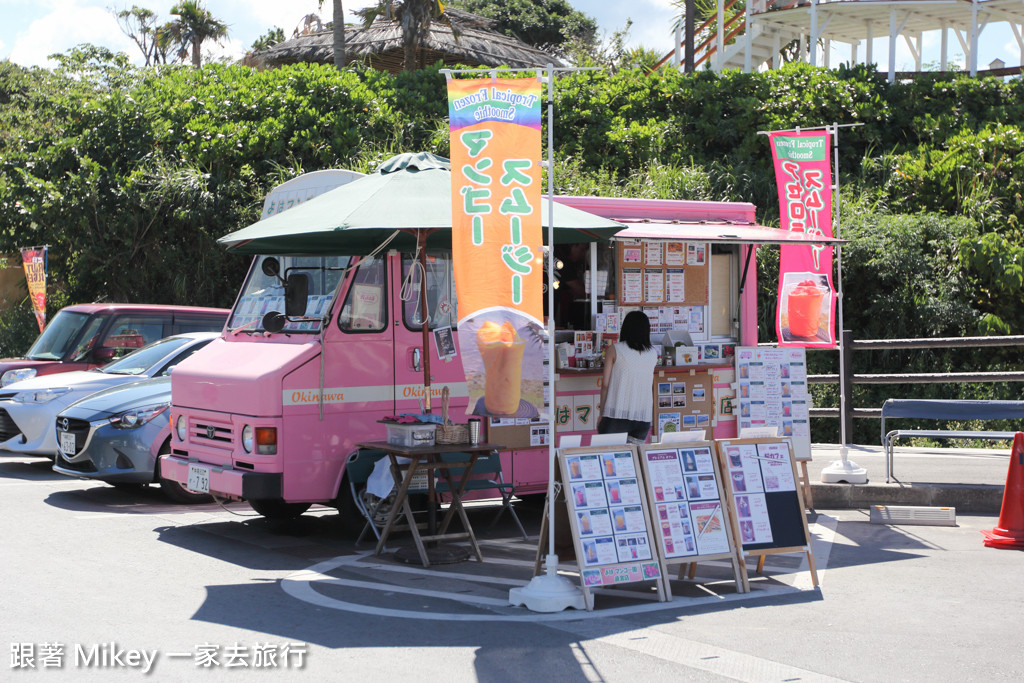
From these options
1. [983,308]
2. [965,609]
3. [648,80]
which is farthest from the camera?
[648,80]

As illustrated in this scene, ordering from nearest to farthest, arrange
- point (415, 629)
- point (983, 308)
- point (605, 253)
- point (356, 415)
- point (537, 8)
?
point (415, 629) → point (356, 415) → point (605, 253) → point (983, 308) → point (537, 8)

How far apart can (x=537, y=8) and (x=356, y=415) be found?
38790mm

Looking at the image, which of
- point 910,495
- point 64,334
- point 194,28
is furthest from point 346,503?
point 194,28

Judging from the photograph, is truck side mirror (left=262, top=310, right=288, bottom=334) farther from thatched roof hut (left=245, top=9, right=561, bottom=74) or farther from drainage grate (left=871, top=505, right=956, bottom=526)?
thatched roof hut (left=245, top=9, right=561, bottom=74)

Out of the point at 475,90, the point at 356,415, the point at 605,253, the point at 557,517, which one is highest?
the point at 475,90

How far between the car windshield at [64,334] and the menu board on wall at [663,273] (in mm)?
7501

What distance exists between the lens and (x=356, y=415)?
827cm

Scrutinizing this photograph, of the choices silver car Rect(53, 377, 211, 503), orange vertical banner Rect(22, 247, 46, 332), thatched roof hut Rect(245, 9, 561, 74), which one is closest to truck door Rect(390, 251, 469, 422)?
silver car Rect(53, 377, 211, 503)

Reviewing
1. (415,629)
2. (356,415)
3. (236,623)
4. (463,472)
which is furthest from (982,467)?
(236,623)

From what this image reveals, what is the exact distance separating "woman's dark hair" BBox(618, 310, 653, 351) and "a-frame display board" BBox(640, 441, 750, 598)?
1523mm

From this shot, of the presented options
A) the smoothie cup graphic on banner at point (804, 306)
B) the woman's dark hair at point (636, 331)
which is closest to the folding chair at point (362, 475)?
the woman's dark hair at point (636, 331)

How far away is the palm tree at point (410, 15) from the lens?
25.1 meters

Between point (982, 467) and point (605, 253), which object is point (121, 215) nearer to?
point (605, 253)

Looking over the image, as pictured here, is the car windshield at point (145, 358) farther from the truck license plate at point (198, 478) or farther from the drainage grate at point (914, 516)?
the drainage grate at point (914, 516)
